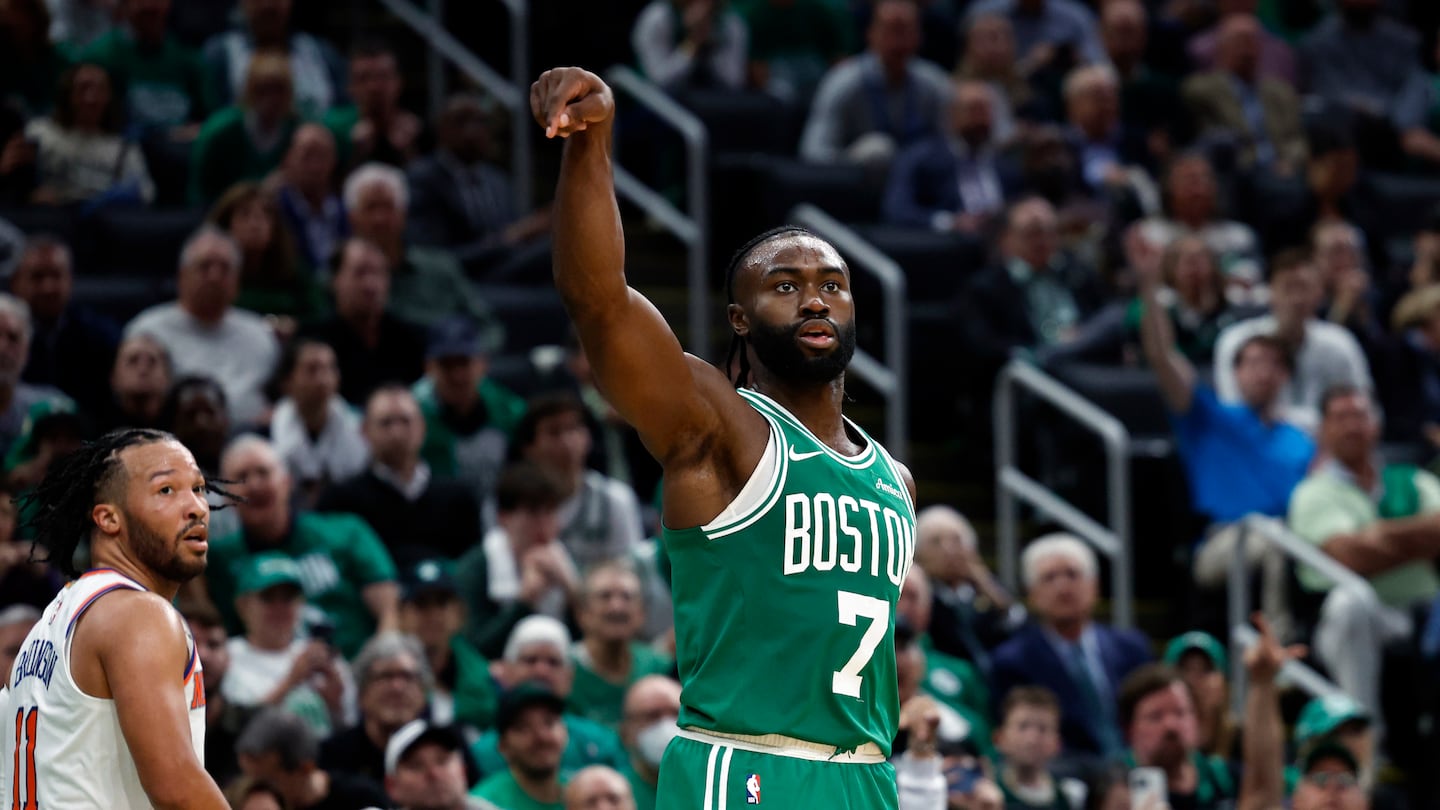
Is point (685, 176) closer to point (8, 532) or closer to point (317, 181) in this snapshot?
point (317, 181)

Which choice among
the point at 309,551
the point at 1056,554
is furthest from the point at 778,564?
the point at 1056,554

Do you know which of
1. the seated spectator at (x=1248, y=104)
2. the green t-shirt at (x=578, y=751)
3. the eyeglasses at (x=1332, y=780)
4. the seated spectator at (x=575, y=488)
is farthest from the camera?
the seated spectator at (x=1248, y=104)

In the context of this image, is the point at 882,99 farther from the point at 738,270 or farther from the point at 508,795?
the point at 738,270

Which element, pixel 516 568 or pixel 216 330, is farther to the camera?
Answer: pixel 216 330

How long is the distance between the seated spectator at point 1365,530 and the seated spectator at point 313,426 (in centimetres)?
442

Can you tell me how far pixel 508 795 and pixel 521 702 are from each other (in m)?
0.33

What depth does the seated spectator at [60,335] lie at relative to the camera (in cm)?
980

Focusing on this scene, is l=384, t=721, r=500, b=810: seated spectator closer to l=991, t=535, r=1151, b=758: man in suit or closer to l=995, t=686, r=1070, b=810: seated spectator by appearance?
l=995, t=686, r=1070, b=810: seated spectator

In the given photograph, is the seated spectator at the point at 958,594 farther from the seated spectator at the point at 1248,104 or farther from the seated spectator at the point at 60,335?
the seated spectator at the point at 1248,104

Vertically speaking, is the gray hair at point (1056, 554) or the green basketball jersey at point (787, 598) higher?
the gray hair at point (1056, 554)

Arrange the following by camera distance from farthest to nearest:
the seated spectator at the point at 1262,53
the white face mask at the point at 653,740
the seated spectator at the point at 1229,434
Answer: the seated spectator at the point at 1262,53, the seated spectator at the point at 1229,434, the white face mask at the point at 653,740

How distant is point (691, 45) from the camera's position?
43.1ft

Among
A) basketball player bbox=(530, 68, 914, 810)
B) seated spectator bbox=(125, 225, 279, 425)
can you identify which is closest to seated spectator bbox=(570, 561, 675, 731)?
seated spectator bbox=(125, 225, 279, 425)

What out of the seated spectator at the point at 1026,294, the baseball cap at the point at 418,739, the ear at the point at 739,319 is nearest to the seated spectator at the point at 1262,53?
the seated spectator at the point at 1026,294
